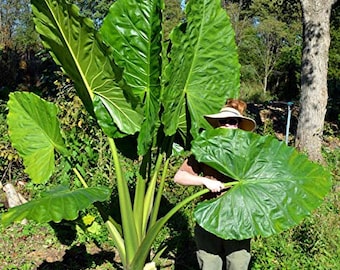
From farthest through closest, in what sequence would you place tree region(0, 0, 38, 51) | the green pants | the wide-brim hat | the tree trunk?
tree region(0, 0, 38, 51), the tree trunk, the green pants, the wide-brim hat

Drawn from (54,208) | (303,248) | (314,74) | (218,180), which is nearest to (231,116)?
(218,180)

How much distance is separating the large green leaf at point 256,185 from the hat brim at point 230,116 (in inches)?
5.4

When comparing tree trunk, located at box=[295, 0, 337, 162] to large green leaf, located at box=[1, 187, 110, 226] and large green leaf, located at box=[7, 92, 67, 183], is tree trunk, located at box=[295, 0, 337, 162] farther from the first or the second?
large green leaf, located at box=[1, 187, 110, 226]

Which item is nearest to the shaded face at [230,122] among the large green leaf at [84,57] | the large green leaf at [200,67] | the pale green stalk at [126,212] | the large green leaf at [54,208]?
the large green leaf at [200,67]

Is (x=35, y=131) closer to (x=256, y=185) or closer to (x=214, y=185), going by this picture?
(x=214, y=185)

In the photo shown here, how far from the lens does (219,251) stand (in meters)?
2.57

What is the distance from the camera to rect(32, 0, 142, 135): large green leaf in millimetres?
1963

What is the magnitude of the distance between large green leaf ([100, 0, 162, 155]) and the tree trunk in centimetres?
344

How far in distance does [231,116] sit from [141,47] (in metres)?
0.57

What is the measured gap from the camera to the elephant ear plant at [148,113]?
2.07 metres

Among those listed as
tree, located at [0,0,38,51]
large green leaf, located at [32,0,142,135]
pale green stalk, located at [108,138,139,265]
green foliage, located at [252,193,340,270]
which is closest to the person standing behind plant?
pale green stalk, located at [108,138,139,265]

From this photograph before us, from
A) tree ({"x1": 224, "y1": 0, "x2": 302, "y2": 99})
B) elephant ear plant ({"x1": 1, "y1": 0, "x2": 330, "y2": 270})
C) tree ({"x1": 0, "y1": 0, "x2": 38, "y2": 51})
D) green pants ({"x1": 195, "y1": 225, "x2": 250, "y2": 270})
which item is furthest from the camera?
tree ({"x1": 224, "y1": 0, "x2": 302, "y2": 99})

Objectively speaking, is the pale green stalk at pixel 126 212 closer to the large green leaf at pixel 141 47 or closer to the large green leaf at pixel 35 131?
the large green leaf at pixel 141 47

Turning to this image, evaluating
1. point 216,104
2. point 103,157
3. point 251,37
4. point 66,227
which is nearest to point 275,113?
point 103,157
